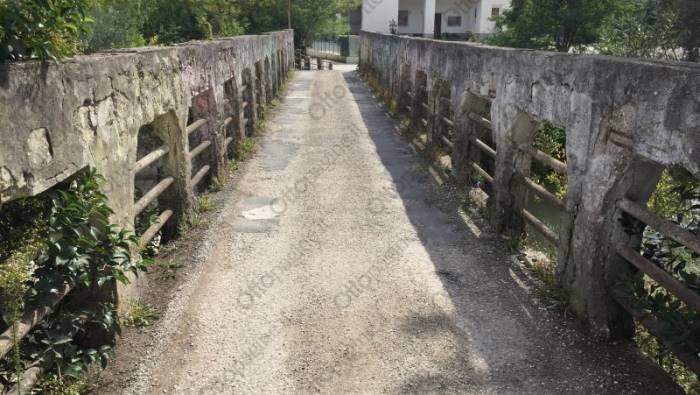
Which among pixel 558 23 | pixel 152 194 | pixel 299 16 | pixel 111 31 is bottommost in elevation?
pixel 152 194

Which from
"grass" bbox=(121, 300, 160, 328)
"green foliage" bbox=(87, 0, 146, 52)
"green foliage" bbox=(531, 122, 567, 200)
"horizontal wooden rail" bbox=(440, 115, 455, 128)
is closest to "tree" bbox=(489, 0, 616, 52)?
"green foliage" bbox=(531, 122, 567, 200)

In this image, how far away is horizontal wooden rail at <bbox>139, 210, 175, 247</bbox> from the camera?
5.01 meters

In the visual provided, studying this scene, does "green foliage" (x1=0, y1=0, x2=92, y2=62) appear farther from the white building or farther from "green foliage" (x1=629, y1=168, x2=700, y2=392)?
the white building

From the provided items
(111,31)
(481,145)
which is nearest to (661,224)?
(481,145)

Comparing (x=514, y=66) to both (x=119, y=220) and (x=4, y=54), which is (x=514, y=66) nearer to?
(x=119, y=220)

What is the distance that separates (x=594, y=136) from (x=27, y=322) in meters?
3.84

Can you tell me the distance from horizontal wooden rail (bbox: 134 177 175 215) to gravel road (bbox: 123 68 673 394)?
2.40 feet

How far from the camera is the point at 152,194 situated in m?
5.30

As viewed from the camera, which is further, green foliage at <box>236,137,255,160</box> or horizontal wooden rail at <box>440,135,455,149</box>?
Result: green foliage at <box>236,137,255,160</box>

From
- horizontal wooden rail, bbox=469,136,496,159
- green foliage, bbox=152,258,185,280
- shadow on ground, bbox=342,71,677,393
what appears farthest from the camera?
horizontal wooden rail, bbox=469,136,496,159

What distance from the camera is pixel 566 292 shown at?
15.1ft

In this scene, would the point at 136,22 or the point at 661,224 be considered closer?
the point at 661,224

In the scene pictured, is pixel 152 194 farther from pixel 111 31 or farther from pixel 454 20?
pixel 454 20

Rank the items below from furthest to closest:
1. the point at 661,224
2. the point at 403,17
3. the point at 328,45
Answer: the point at 403,17, the point at 328,45, the point at 661,224
